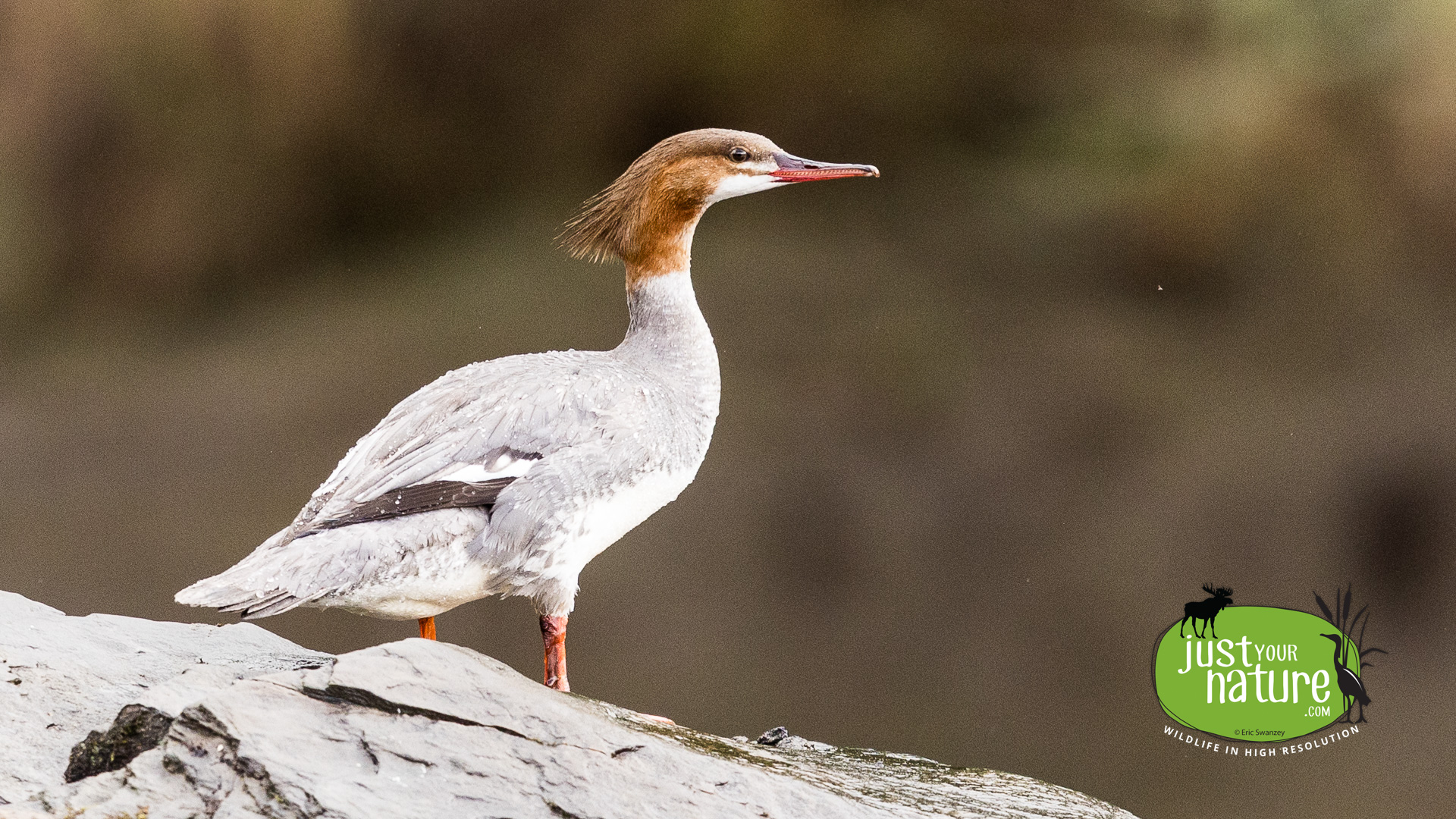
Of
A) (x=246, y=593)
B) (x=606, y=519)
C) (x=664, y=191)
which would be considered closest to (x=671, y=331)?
(x=664, y=191)

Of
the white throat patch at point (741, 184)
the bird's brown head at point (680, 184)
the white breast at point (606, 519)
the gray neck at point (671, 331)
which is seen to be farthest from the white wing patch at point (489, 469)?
the white throat patch at point (741, 184)

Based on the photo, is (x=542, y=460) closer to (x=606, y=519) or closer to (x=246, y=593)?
(x=606, y=519)

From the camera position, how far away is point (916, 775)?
2.56 m

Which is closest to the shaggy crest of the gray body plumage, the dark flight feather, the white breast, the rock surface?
the gray body plumage

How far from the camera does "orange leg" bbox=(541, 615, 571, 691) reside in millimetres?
2506

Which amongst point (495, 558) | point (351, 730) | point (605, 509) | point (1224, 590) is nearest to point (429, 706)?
point (351, 730)

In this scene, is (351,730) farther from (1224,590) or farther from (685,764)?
(1224,590)

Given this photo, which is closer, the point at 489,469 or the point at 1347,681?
the point at 489,469

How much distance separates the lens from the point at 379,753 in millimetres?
1837

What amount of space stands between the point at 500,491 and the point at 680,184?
0.82 metres

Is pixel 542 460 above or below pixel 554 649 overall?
above

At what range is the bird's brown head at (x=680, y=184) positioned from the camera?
108 inches

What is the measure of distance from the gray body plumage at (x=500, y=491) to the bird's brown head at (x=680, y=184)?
0.29 metres

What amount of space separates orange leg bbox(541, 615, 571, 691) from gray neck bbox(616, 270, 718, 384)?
603 mm
